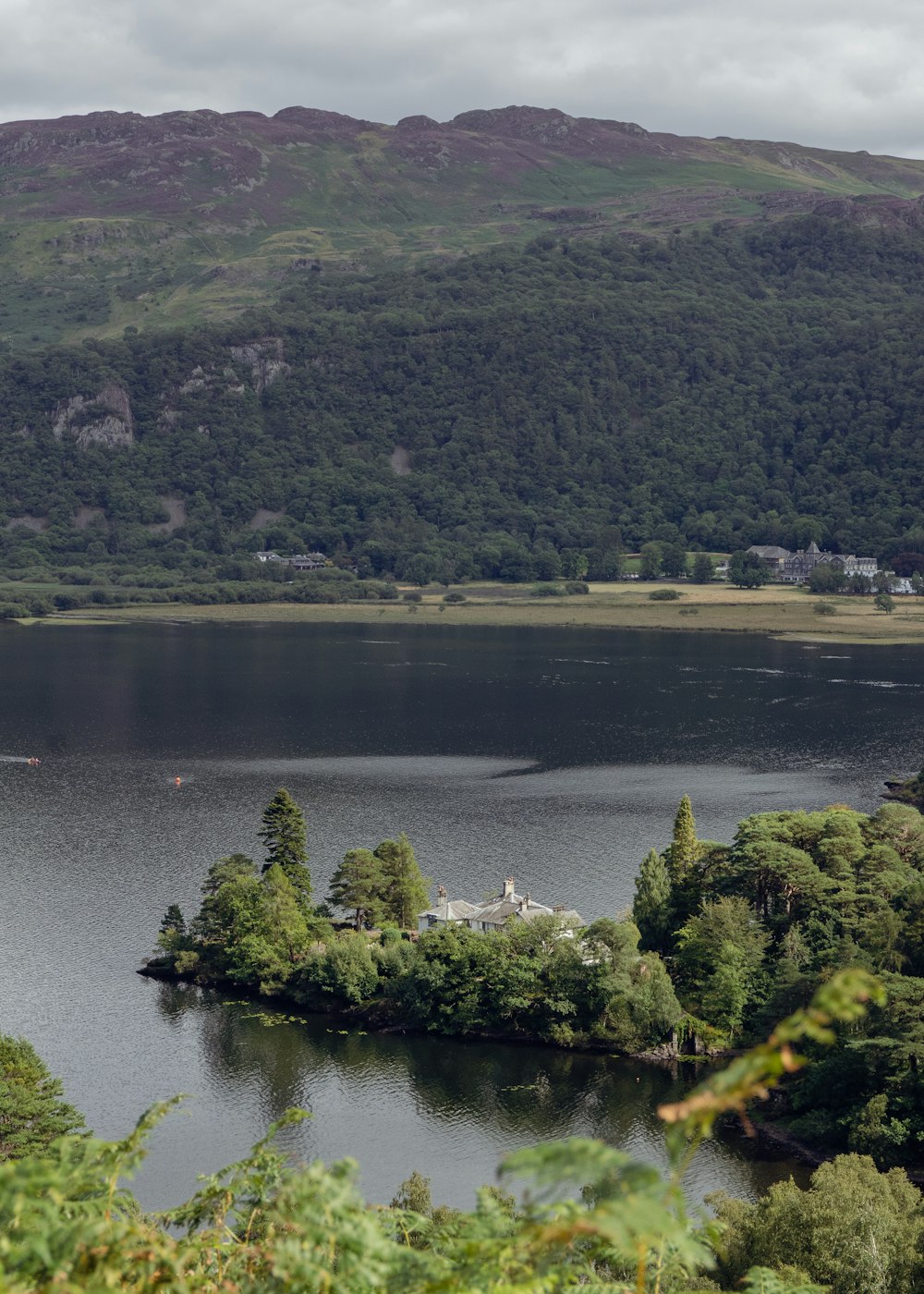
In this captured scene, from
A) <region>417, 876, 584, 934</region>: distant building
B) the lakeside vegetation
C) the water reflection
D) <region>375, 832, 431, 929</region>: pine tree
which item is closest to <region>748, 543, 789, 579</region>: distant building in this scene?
<region>375, 832, 431, 929</region>: pine tree

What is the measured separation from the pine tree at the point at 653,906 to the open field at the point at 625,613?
3801 inches

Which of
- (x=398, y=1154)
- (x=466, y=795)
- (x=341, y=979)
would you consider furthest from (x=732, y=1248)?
(x=466, y=795)

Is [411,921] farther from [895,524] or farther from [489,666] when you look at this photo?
[895,524]

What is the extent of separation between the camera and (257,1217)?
9945 millimetres

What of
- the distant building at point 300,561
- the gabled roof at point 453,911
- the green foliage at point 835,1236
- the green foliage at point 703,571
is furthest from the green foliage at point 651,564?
the green foliage at point 835,1236

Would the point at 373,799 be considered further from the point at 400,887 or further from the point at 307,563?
the point at 307,563

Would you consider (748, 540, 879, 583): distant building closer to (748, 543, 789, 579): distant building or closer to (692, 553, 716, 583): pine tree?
(748, 543, 789, 579): distant building

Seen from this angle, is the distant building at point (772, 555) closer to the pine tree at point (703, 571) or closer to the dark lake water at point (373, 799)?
the pine tree at point (703, 571)

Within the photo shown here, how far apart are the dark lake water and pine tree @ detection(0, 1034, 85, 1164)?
2.92 metres

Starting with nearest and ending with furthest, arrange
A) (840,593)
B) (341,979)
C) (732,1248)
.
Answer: (732,1248), (341,979), (840,593)

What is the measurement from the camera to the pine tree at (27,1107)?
29000mm

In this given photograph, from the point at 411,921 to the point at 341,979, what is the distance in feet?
18.9

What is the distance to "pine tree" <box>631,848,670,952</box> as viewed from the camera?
44.4 meters

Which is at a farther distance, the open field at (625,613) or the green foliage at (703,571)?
the green foliage at (703,571)
